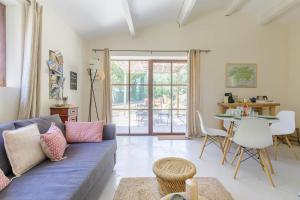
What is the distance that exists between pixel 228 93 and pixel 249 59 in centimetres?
107

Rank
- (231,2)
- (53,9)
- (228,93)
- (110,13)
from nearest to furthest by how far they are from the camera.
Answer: (53,9) < (110,13) < (231,2) < (228,93)

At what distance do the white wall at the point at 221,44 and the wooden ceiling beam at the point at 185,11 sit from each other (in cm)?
28

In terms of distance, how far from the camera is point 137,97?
17.8 feet

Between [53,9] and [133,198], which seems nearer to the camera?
[133,198]

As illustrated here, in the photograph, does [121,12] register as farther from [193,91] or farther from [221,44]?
[221,44]

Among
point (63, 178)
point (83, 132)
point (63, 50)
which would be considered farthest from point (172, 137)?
point (63, 178)

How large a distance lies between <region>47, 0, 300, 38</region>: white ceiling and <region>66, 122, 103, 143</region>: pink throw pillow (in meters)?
2.01

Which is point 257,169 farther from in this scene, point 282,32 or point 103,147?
point 282,32

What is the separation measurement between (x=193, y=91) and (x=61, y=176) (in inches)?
156

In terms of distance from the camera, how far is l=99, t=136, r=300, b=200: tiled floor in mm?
2258

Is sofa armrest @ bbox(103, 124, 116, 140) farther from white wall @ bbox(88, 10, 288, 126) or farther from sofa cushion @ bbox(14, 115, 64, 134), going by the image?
white wall @ bbox(88, 10, 288, 126)

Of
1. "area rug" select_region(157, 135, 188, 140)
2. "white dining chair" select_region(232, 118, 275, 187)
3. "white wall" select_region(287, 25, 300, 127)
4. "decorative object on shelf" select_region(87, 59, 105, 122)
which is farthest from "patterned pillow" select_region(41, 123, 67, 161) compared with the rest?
"white wall" select_region(287, 25, 300, 127)

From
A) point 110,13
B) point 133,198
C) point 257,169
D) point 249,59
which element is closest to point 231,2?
point 249,59

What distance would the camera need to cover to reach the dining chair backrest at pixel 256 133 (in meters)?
2.56
